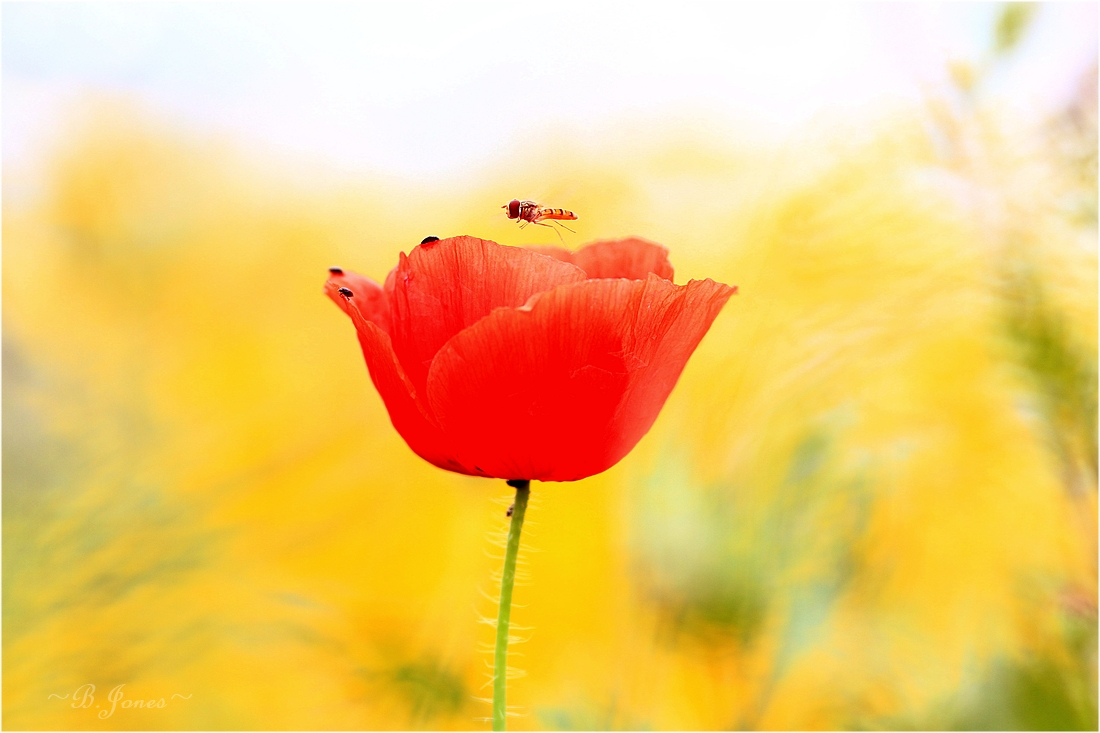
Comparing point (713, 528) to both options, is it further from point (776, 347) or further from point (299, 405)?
point (299, 405)

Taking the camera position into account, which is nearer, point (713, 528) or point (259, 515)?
point (713, 528)

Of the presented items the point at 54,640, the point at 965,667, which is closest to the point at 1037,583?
the point at 965,667

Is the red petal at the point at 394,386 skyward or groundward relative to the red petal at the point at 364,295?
groundward

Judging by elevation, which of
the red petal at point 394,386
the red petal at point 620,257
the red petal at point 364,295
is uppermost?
the red petal at point 620,257
